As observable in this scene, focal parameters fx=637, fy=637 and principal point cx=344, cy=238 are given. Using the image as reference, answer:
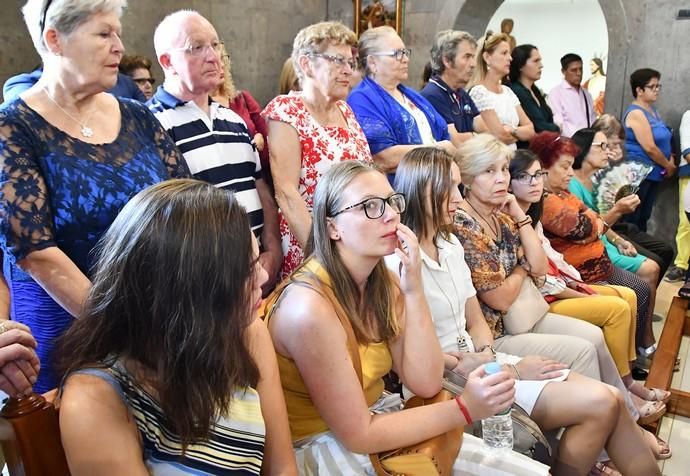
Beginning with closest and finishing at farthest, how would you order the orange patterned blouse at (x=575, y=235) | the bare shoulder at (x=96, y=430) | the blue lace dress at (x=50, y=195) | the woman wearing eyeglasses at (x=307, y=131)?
the bare shoulder at (x=96, y=430) < the blue lace dress at (x=50, y=195) < the woman wearing eyeglasses at (x=307, y=131) < the orange patterned blouse at (x=575, y=235)

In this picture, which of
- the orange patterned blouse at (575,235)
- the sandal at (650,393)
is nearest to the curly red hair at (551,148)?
the orange patterned blouse at (575,235)

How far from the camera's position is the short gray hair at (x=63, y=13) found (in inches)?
59.3

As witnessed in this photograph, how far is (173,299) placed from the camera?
3.55 feet

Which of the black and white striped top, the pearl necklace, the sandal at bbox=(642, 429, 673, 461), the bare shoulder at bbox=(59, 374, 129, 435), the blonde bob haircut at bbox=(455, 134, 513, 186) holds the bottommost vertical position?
the sandal at bbox=(642, 429, 673, 461)

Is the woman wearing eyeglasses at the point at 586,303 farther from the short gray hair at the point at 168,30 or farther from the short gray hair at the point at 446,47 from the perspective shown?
the short gray hair at the point at 168,30

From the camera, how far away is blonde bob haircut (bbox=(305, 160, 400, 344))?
1672 mm

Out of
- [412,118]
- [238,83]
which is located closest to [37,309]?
[412,118]

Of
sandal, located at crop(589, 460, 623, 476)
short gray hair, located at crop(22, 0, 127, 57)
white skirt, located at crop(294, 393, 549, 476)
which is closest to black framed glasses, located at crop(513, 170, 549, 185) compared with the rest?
sandal, located at crop(589, 460, 623, 476)

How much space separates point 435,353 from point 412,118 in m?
1.70

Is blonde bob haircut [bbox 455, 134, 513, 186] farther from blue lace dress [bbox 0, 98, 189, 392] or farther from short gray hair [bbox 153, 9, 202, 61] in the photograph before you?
blue lace dress [bbox 0, 98, 189, 392]

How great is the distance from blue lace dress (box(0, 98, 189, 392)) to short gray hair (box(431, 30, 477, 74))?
8.04 feet

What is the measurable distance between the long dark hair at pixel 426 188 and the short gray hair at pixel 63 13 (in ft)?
3.93

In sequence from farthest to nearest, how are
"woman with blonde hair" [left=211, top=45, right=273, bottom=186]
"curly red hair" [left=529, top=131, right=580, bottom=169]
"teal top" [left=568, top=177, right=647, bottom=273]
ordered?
"teal top" [left=568, top=177, right=647, bottom=273]
"curly red hair" [left=529, top=131, right=580, bottom=169]
"woman with blonde hair" [left=211, top=45, right=273, bottom=186]

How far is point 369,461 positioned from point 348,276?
0.47 metres
